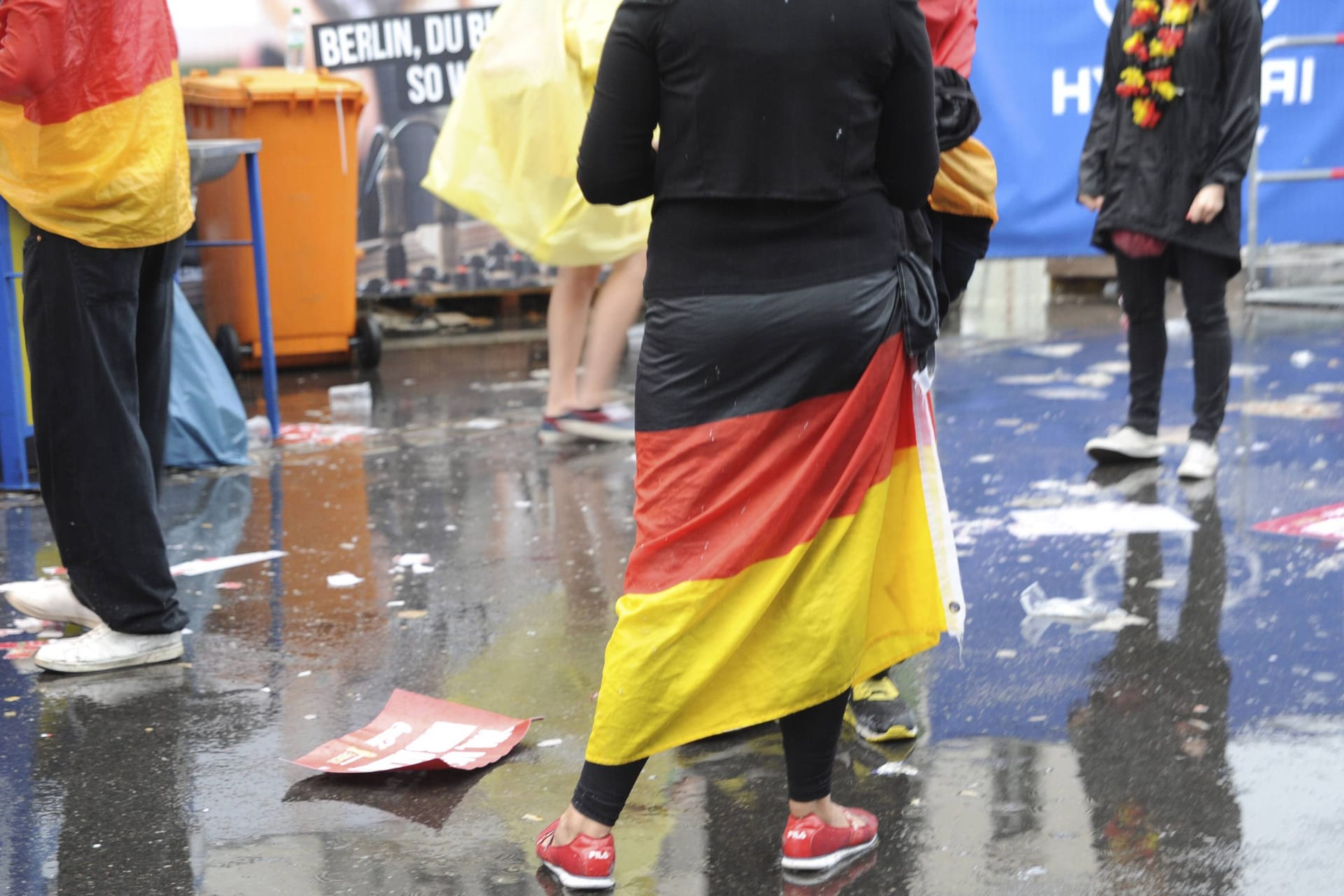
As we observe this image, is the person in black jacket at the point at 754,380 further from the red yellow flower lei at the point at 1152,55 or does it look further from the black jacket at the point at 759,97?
the red yellow flower lei at the point at 1152,55

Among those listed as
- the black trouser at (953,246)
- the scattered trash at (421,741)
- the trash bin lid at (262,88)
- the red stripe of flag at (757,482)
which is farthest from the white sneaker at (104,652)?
the trash bin lid at (262,88)

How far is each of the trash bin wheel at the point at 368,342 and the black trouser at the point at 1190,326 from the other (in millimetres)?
4478

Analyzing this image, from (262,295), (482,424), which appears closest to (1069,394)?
(482,424)

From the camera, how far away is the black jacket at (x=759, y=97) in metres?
2.34

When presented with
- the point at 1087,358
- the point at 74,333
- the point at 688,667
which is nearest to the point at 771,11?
the point at 688,667

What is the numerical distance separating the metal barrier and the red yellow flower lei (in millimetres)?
3818

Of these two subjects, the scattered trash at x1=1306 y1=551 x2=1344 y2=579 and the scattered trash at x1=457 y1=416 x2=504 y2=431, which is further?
the scattered trash at x1=457 y1=416 x2=504 y2=431

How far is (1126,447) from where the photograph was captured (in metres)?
5.59

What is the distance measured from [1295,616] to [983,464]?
1.94m

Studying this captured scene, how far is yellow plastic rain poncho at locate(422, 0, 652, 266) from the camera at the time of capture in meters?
5.97

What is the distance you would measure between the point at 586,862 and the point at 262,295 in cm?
474

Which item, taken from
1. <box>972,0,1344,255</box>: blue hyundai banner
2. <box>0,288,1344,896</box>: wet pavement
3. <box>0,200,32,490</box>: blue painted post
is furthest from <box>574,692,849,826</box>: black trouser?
<box>972,0,1344,255</box>: blue hyundai banner

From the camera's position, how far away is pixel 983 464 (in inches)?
226

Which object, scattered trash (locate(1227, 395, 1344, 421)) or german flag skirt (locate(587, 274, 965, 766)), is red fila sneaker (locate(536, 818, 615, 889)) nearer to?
german flag skirt (locate(587, 274, 965, 766))
